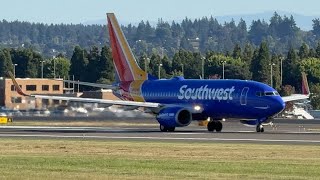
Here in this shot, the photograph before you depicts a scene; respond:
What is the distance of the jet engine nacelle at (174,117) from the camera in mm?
75188

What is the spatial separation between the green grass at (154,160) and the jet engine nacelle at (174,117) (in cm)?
1680

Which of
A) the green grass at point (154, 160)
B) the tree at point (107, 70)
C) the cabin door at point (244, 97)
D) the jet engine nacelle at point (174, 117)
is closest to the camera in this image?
the green grass at point (154, 160)

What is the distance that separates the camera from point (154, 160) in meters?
45.2

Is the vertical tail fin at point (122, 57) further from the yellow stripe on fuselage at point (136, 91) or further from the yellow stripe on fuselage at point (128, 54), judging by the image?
the yellow stripe on fuselage at point (136, 91)

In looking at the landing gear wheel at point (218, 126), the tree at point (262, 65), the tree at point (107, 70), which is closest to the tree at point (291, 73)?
the tree at point (262, 65)

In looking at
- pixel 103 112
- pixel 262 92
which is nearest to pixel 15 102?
pixel 103 112

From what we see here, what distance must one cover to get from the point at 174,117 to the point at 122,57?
28.6 feet

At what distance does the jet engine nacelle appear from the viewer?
247ft

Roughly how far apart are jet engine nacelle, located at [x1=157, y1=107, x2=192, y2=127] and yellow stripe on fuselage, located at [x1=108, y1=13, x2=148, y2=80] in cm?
584

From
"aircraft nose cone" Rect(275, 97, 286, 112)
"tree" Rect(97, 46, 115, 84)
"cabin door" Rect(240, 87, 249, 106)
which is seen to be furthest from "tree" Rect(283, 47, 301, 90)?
"aircraft nose cone" Rect(275, 97, 286, 112)

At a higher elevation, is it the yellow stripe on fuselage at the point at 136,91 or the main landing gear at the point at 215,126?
the yellow stripe on fuselage at the point at 136,91

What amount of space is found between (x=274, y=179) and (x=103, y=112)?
59536mm

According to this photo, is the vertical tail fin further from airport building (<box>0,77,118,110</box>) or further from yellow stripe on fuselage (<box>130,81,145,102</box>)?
airport building (<box>0,77,118,110</box>)

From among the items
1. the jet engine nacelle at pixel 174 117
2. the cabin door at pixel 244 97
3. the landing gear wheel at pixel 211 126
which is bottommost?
the landing gear wheel at pixel 211 126
